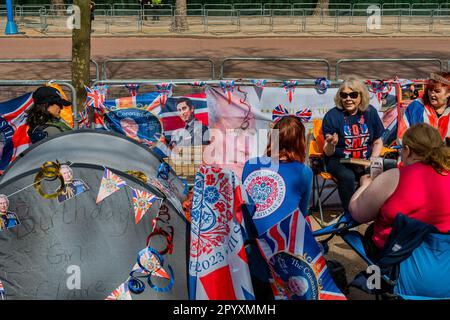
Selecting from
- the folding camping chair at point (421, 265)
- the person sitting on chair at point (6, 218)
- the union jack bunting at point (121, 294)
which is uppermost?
the person sitting on chair at point (6, 218)

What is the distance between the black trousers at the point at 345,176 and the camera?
243 inches

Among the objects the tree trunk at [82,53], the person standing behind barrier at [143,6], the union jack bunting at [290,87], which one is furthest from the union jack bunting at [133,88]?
the person standing behind barrier at [143,6]

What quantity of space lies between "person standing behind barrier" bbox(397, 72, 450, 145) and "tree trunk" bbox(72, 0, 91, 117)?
4782 millimetres

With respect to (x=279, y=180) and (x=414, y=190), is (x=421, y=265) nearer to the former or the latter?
(x=414, y=190)

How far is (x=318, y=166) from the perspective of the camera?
670 centimetres

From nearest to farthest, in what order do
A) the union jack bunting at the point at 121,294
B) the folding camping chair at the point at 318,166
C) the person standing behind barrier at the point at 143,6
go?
the union jack bunting at the point at 121,294
the folding camping chair at the point at 318,166
the person standing behind barrier at the point at 143,6

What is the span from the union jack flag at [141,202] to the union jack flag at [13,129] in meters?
3.32

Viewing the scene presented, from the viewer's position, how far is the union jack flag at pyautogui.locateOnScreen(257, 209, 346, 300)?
3781mm

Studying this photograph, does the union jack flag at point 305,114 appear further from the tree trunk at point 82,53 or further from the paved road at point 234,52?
the paved road at point 234,52

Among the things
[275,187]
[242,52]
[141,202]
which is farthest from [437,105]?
[242,52]

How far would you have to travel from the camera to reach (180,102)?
7.03m

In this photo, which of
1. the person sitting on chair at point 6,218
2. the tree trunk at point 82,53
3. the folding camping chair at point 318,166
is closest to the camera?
the person sitting on chair at point 6,218

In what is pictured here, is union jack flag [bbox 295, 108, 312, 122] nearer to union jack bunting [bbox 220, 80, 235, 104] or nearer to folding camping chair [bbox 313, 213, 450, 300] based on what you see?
union jack bunting [bbox 220, 80, 235, 104]
